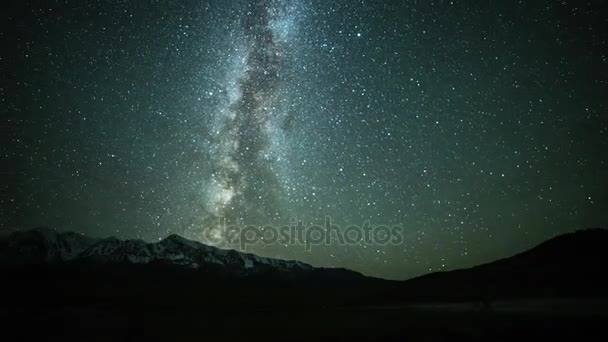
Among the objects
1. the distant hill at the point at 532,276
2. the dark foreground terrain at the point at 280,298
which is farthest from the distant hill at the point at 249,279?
the dark foreground terrain at the point at 280,298

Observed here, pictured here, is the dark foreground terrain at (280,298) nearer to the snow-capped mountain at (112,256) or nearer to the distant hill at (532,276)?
the distant hill at (532,276)

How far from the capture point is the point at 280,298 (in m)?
85.2

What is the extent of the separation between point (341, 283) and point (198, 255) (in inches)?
3601

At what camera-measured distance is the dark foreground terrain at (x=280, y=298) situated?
18359 millimetres

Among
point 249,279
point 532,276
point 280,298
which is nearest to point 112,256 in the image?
point 249,279

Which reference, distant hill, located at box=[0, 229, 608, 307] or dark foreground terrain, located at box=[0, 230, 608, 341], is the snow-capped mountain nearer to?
distant hill, located at box=[0, 229, 608, 307]

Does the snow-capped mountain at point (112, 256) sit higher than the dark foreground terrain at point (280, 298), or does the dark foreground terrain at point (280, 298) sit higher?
the snow-capped mountain at point (112, 256)

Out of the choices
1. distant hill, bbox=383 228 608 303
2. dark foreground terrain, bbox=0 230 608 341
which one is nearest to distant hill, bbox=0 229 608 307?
distant hill, bbox=383 228 608 303

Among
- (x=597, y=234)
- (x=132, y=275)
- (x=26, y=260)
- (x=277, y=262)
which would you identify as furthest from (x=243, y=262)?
(x=597, y=234)

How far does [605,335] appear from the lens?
12.1 meters

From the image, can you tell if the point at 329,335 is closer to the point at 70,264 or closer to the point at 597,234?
the point at 597,234

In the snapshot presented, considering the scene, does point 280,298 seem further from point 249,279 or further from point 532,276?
point 249,279

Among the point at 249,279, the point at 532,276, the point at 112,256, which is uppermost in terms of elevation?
the point at 112,256

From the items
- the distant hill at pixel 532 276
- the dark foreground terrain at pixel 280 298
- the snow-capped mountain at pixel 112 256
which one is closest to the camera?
the dark foreground terrain at pixel 280 298
